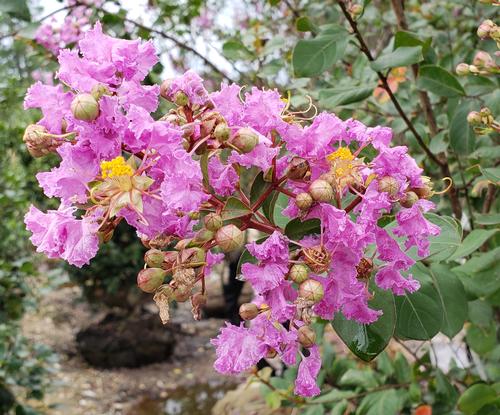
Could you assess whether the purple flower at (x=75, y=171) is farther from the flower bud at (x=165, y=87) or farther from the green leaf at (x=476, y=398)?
the green leaf at (x=476, y=398)

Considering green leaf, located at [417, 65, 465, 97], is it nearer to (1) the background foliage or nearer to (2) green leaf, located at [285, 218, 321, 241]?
(1) the background foliage

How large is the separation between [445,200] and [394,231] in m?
1.32

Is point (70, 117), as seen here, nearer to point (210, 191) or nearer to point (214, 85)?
point (210, 191)

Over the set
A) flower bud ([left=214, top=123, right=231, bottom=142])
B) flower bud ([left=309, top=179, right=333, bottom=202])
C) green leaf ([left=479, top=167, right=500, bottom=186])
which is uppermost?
flower bud ([left=214, top=123, right=231, bottom=142])

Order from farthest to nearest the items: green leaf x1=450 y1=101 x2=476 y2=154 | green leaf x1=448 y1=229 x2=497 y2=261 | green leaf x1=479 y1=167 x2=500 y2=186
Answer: green leaf x1=450 y1=101 x2=476 y2=154 → green leaf x1=448 y1=229 x2=497 y2=261 → green leaf x1=479 y1=167 x2=500 y2=186

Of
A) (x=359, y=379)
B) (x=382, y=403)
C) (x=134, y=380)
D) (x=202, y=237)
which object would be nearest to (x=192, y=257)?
(x=202, y=237)

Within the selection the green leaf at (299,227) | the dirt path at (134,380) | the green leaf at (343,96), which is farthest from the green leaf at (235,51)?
the dirt path at (134,380)

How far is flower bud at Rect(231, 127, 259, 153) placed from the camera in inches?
26.6

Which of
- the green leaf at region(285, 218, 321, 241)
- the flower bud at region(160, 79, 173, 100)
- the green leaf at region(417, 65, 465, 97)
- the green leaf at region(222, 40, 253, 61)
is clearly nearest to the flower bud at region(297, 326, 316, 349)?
the green leaf at region(285, 218, 321, 241)

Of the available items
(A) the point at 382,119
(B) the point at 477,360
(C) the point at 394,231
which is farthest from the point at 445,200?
(C) the point at 394,231

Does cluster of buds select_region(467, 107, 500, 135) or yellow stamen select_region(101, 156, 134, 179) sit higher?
yellow stamen select_region(101, 156, 134, 179)

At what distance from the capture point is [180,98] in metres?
0.71

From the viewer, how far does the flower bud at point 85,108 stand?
2.12 feet

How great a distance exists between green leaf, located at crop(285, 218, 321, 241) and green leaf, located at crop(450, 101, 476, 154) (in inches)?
32.0
